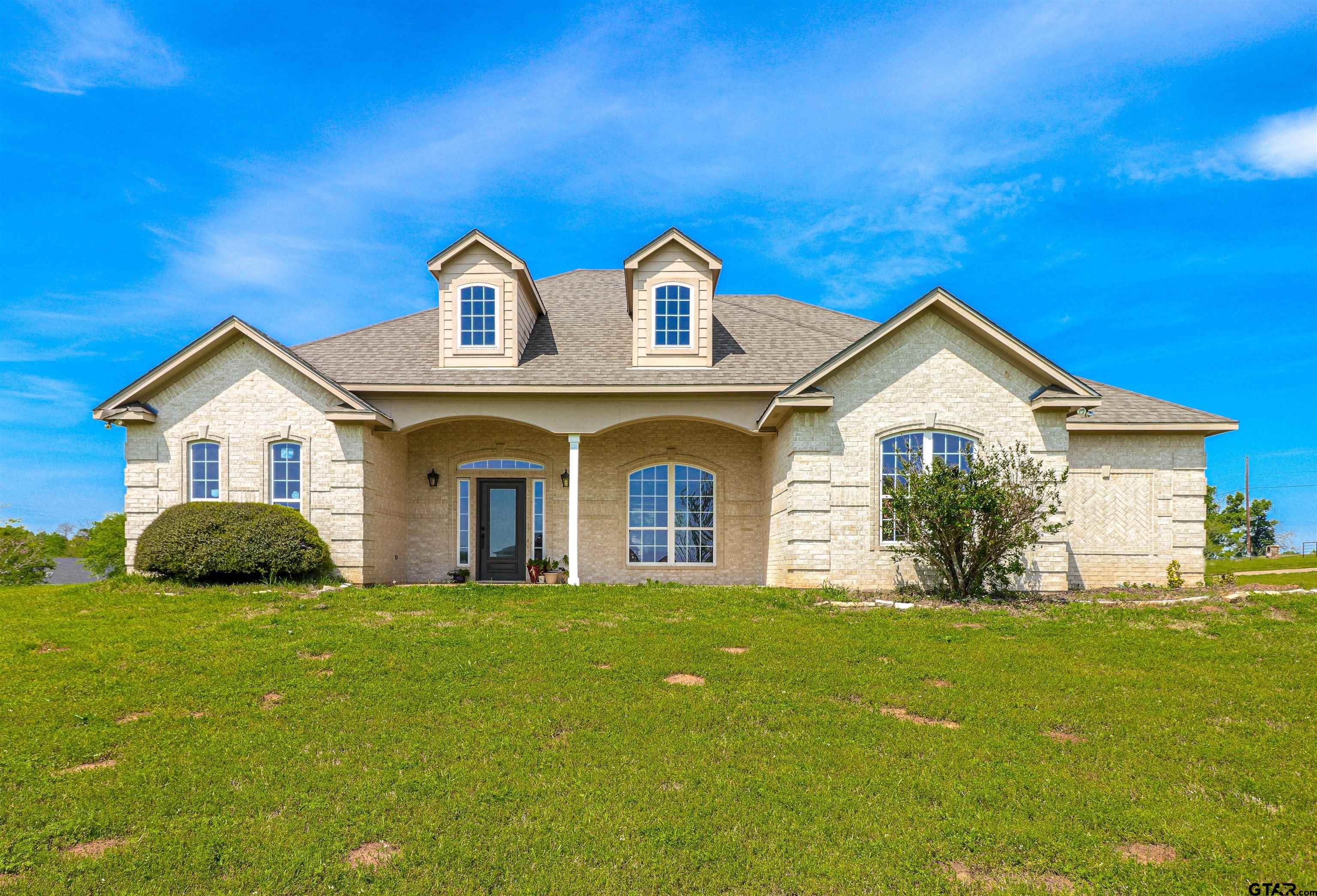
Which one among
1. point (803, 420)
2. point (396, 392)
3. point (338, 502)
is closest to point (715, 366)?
point (803, 420)

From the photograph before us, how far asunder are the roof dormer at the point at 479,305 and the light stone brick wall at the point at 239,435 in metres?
2.85

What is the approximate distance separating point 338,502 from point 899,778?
41.8 ft

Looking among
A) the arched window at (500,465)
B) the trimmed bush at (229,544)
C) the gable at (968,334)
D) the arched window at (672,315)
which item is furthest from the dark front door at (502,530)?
the gable at (968,334)

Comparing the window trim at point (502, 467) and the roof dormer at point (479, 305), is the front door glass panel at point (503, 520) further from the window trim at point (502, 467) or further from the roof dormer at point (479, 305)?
the roof dormer at point (479, 305)

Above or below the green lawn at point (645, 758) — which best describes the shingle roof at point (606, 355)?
above

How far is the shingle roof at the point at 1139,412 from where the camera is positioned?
51.5 ft

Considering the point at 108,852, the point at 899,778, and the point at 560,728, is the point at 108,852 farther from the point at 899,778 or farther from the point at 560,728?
the point at 899,778

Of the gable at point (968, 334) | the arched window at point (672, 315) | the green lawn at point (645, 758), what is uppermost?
the arched window at point (672, 315)

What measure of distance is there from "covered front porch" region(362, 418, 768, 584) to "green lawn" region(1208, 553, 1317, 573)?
17.0 metres

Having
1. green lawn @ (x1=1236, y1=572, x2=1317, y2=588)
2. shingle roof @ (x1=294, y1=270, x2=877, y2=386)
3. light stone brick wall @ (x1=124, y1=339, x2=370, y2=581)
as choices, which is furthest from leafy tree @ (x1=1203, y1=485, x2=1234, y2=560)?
light stone brick wall @ (x1=124, y1=339, x2=370, y2=581)

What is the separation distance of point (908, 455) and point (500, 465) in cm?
932

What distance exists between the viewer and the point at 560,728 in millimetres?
6520

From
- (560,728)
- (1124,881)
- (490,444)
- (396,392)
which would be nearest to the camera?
(1124,881)

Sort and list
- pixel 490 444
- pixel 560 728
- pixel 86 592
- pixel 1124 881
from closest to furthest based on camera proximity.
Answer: pixel 1124 881, pixel 560 728, pixel 86 592, pixel 490 444
